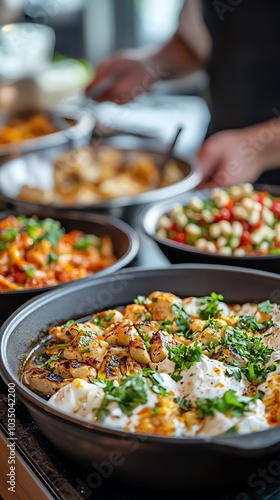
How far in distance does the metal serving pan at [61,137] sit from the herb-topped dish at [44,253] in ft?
2.44

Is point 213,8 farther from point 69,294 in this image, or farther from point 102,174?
point 69,294

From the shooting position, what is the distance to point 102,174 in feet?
8.86

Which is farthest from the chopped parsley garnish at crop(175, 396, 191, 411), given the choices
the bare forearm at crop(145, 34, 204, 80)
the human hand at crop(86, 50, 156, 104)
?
the bare forearm at crop(145, 34, 204, 80)

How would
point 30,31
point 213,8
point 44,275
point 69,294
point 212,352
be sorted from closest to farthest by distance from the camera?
point 212,352, point 69,294, point 44,275, point 213,8, point 30,31

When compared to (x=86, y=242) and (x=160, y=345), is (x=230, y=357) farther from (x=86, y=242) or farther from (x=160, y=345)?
(x=86, y=242)

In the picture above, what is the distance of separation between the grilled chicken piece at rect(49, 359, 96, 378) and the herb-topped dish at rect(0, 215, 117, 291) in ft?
1.49

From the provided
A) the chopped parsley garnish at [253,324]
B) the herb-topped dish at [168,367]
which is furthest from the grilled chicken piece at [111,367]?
the chopped parsley garnish at [253,324]

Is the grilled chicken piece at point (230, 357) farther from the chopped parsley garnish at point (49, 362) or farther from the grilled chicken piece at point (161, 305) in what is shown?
the chopped parsley garnish at point (49, 362)

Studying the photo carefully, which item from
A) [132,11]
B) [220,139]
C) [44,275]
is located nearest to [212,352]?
[44,275]

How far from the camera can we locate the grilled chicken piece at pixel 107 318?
4.44ft

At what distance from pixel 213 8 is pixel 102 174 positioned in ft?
3.50

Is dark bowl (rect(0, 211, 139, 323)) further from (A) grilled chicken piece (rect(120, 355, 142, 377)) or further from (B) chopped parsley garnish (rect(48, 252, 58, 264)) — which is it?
(A) grilled chicken piece (rect(120, 355, 142, 377))

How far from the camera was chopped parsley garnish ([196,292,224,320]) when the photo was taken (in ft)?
4.42

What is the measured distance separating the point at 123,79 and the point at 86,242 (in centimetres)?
150
